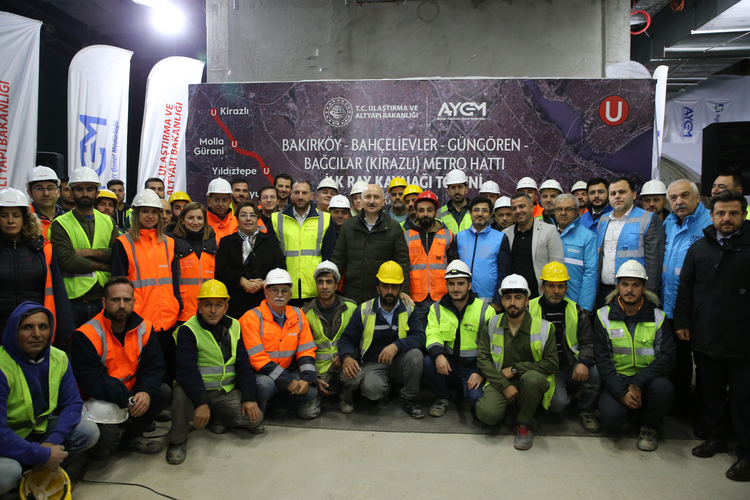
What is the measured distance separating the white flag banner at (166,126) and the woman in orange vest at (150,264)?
364 cm

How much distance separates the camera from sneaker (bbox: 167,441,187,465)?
3.35 m

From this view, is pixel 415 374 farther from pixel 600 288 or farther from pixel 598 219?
pixel 598 219

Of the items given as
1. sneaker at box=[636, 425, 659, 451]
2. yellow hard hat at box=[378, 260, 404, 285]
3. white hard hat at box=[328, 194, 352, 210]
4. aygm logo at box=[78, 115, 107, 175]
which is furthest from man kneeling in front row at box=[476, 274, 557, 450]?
aygm logo at box=[78, 115, 107, 175]

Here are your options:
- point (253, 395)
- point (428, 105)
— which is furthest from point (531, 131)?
point (253, 395)

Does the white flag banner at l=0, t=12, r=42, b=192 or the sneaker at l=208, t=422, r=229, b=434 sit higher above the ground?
the white flag banner at l=0, t=12, r=42, b=192

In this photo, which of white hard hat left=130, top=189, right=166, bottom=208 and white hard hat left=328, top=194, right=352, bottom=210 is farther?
white hard hat left=328, top=194, right=352, bottom=210

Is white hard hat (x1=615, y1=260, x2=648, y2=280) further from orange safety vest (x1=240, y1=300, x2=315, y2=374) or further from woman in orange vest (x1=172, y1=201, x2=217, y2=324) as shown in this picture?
woman in orange vest (x1=172, y1=201, x2=217, y2=324)

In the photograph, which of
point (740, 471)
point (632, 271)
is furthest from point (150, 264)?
point (740, 471)

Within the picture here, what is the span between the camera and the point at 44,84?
11.3 metres

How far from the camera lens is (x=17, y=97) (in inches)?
266

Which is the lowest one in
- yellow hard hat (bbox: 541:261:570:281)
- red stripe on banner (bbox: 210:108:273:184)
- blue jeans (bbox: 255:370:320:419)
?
blue jeans (bbox: 255:370:320:419)

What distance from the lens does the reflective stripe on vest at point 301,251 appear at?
4728mm

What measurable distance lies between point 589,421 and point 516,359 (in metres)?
0.78

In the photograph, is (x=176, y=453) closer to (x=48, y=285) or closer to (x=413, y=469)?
(x=48, y=285)
